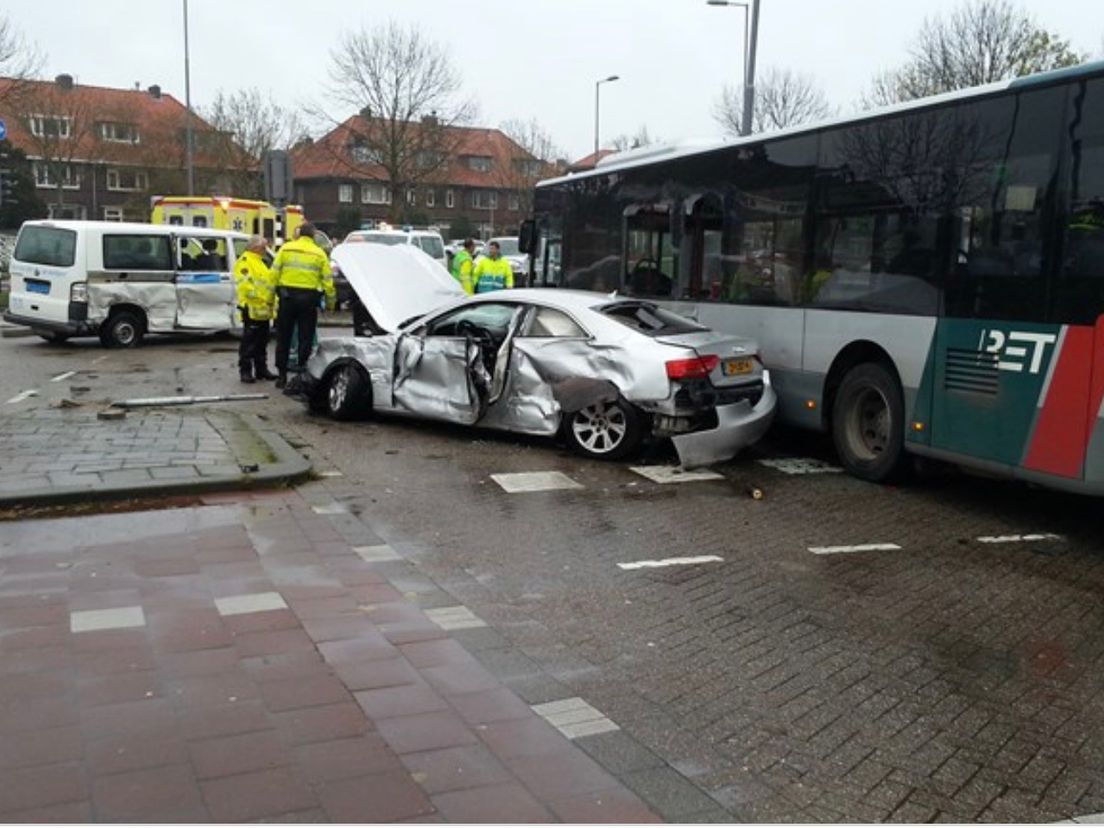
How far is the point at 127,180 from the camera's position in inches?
2584

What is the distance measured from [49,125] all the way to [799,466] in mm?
55034

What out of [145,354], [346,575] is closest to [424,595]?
[346,575]

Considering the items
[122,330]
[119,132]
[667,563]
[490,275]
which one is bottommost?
[667,563]

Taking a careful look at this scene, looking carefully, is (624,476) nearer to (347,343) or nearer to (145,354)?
(347,343)

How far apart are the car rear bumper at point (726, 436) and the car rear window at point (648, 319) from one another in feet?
2.70

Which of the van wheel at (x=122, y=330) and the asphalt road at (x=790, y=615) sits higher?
the van wheel at (x=122, y=330)

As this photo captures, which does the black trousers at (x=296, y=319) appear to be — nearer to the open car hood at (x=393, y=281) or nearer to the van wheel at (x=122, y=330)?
the open car hood at (x=393, y=281)

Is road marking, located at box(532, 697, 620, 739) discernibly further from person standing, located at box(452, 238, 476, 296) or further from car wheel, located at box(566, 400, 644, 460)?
person standing, located at box(452, 238, 476, 296)

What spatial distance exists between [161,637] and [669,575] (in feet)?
8.71

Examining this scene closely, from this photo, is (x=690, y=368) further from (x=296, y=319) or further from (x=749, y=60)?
(x=749, y=60)

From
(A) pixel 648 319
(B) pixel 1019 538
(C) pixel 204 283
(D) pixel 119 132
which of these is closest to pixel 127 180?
(D) pixel 119 132

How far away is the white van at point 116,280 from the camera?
15984 mm

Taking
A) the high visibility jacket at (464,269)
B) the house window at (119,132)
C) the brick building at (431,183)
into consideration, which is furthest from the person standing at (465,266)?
the house window at (119,132)

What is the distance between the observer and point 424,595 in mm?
5156
